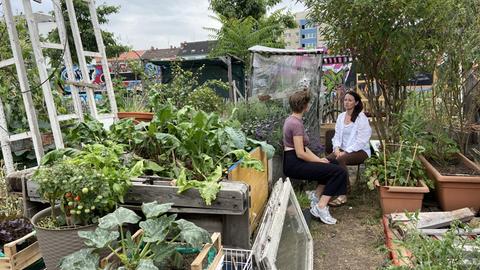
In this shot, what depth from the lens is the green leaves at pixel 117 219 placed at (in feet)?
A: 6.27

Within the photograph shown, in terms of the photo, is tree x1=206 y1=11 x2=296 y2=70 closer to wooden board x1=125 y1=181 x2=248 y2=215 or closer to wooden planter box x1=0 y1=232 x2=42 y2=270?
wooden board x1=125 y1=181 x2=248 y2=215

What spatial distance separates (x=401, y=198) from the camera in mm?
4039

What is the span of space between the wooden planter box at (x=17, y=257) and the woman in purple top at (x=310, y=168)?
271 cm

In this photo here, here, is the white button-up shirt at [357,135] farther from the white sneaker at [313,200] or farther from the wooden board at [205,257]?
the wooden board at [205,257]

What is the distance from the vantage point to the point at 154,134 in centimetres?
305

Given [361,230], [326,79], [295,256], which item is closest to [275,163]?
[361,230]

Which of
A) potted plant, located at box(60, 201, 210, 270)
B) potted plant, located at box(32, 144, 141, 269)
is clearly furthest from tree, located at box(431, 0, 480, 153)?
potted plant, located at box(32, 144, 141, 269)

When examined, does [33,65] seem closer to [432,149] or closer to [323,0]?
[323,0]

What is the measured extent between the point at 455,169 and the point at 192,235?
→ 12.1 ft

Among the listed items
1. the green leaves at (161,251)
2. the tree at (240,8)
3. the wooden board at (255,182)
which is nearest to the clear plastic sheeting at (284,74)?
the wooden board at (255,182)

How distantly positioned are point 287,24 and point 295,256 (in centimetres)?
1581

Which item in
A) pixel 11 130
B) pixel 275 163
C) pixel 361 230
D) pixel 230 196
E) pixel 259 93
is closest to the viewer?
pixel 230 196

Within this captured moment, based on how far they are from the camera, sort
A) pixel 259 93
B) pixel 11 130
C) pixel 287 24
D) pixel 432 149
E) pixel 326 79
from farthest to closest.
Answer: pixel 287 24 → pixel 326 79 → pixel 259 93 → pixel 432 149 → pixel 11 130

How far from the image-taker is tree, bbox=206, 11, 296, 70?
14422 millimetres
